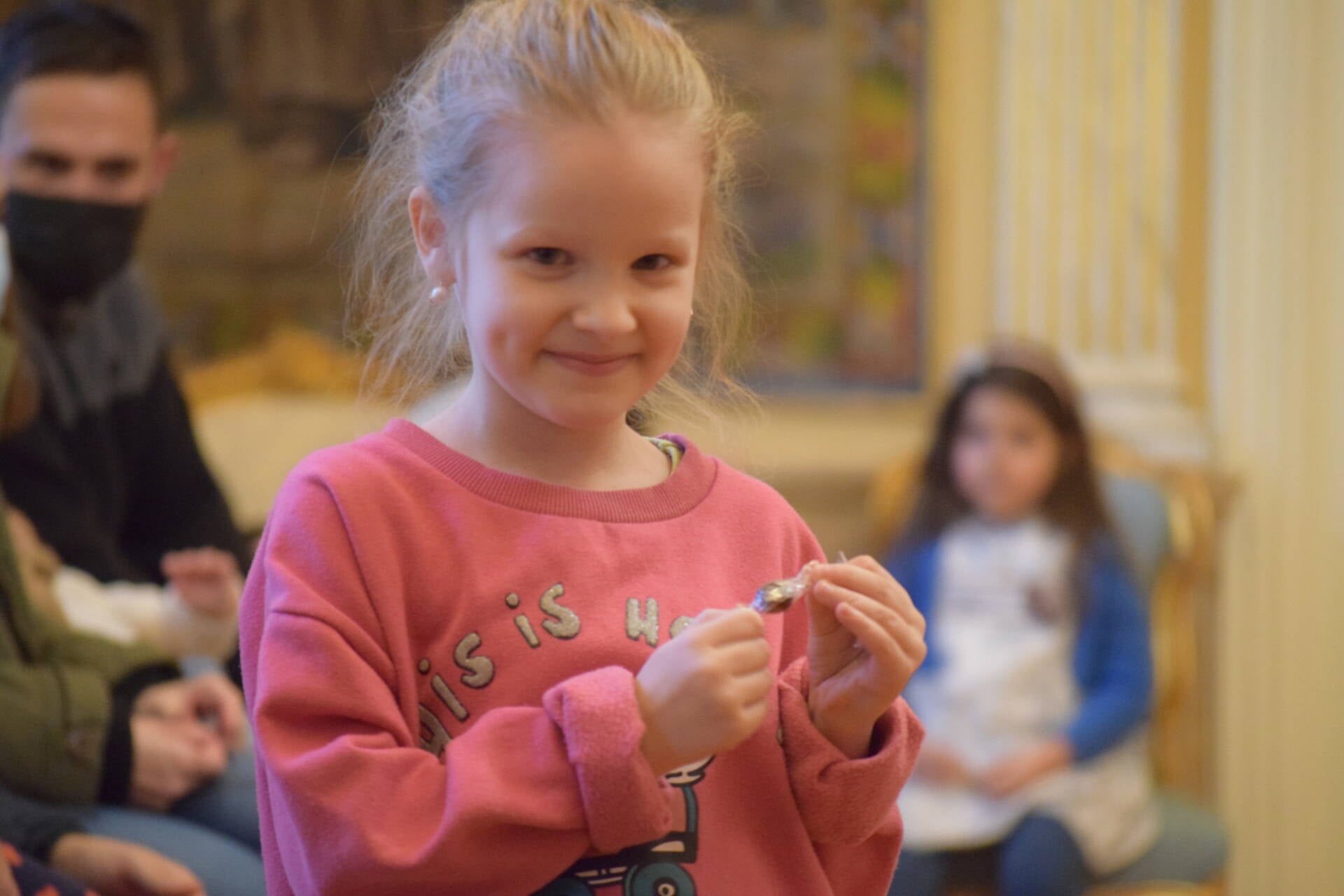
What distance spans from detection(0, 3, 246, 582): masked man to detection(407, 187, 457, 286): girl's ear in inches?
45.3

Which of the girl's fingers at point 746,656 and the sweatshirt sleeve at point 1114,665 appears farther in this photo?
the sweatshirt sleeve at point 1114,665

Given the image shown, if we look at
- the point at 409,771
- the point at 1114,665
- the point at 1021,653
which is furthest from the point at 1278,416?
the point at 409,771

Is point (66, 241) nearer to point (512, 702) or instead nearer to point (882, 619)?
point (512, 702)

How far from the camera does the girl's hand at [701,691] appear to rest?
880 mm

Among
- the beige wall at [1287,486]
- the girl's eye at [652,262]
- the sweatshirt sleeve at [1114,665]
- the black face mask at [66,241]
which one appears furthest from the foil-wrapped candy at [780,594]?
the beige wall at [1287,486]

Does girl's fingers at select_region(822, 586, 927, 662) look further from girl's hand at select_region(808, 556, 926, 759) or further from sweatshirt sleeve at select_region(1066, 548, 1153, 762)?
sweatshirt sleeve at select_region(1066, 548, 1153, 762)

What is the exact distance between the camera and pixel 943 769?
2.54 metres

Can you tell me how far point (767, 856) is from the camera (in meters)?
1.00

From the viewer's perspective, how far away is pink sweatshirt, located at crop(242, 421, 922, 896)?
880mm

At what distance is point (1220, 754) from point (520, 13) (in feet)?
8.80

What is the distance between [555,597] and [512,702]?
Answer: 78 millimetres

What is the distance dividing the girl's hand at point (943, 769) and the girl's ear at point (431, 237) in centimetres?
175

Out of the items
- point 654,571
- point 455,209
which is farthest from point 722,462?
point 455,209

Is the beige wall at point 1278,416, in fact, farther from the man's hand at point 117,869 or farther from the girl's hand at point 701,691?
the girl's hand at point 701,691
